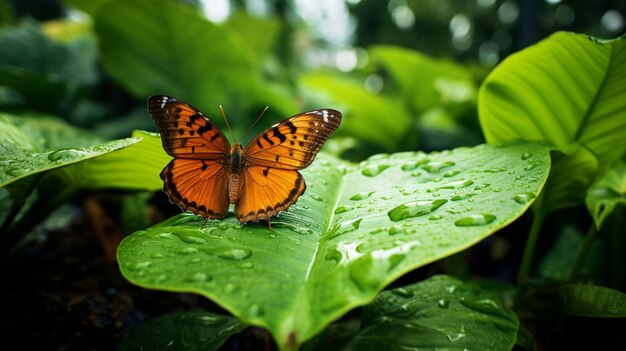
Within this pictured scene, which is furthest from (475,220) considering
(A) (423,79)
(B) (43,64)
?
(B) (43,64)

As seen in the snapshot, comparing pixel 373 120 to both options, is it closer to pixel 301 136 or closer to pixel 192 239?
pixel 301 136

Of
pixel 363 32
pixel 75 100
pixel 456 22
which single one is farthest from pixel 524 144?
pixel 456 22

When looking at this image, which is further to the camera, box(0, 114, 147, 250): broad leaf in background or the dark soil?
the dark soil

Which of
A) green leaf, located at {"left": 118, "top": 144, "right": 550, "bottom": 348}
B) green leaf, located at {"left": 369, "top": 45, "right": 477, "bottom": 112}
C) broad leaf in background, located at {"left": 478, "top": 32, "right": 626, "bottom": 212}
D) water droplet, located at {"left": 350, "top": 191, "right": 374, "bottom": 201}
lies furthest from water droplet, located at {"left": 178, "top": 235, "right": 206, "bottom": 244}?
green leaf, located at {"left": 369, "top": 45, "right": 477, "bottom": 112}

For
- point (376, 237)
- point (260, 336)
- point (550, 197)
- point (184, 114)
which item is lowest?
point (260, 336)

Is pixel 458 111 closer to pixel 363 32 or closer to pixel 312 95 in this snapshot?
pixel 312 95

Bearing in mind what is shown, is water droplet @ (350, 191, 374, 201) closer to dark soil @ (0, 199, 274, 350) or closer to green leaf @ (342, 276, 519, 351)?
green leaf @ (342, 276, 519, 351)
